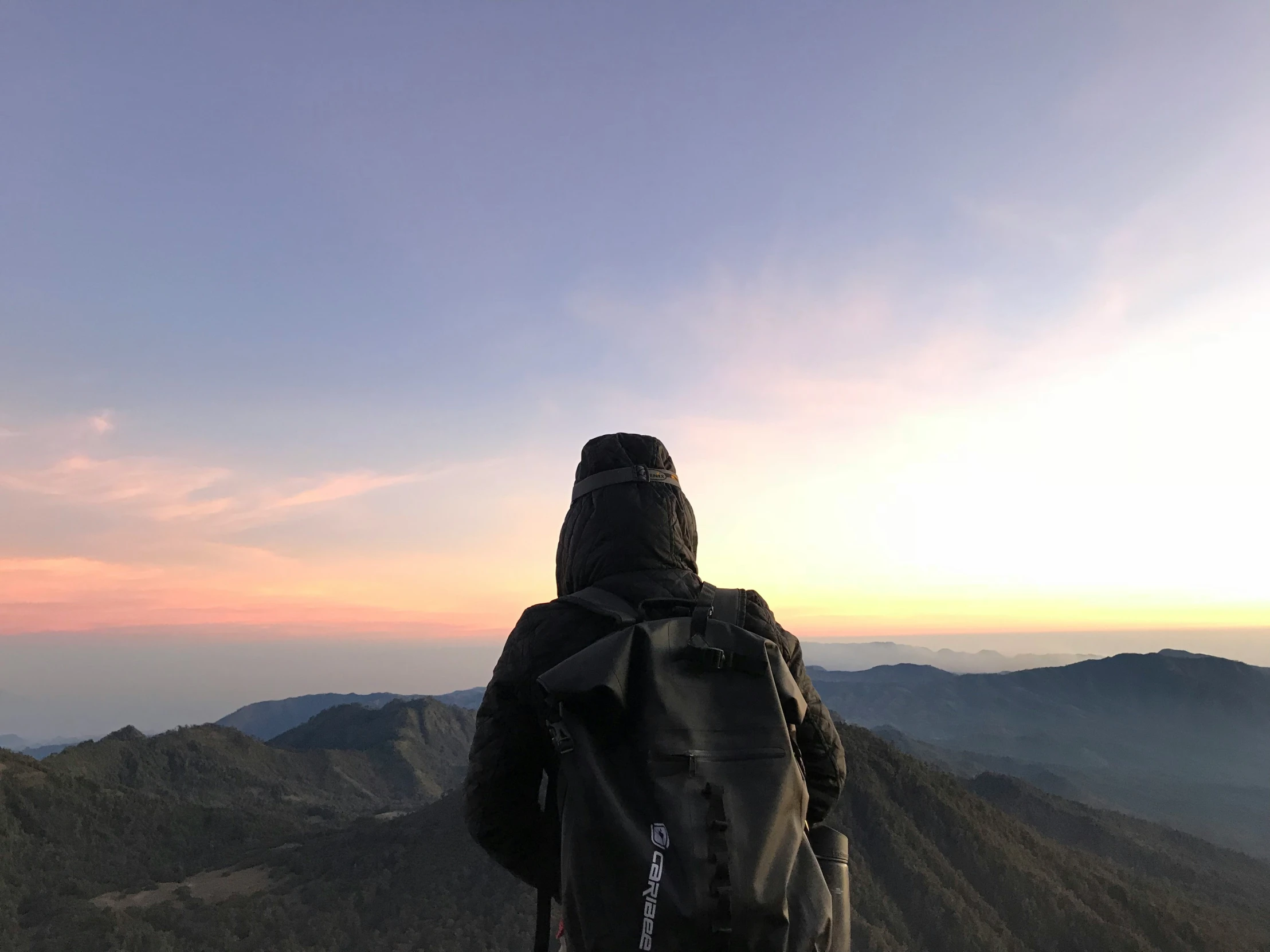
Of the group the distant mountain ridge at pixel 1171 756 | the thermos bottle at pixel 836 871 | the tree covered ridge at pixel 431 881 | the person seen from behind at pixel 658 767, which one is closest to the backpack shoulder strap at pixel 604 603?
the person seen from behind at pixel 658 767

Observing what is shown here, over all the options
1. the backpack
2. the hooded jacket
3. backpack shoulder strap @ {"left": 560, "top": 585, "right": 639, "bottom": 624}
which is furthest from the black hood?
the backpack

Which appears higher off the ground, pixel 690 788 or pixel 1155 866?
pixel 690 788

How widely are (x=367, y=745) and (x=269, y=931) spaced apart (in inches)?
3545

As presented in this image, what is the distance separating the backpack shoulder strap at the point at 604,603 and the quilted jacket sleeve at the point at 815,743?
20.6 inches

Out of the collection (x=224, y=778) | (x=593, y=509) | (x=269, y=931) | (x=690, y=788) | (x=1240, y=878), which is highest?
(x=593, y=509)

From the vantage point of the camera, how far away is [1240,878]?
211 feet

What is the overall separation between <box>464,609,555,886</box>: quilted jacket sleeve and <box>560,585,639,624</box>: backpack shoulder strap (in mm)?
208

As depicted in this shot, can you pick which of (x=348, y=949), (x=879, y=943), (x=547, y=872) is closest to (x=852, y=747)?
(x=879, y=943)

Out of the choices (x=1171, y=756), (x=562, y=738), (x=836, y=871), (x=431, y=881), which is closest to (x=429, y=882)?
(x=431, y=881)

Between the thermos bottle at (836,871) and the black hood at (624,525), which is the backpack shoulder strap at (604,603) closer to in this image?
the black hood at (624,525)

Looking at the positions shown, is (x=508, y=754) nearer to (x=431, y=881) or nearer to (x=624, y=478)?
(x=624, y=478)

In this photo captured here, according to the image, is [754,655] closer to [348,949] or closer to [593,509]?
[593,509]

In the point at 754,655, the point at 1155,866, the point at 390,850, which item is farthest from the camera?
the point at 1155,866

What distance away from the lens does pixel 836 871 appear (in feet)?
8.94
